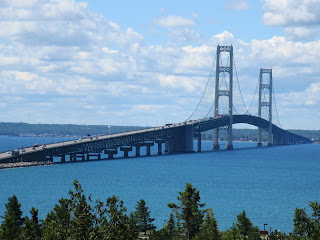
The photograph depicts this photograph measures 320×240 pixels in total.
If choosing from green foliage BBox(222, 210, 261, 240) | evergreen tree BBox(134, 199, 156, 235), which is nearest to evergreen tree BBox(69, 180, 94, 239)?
green foliage BBox(222, 210, 261, 240)

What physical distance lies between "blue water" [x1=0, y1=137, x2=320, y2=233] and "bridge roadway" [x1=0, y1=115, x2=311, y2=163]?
371 centimetres

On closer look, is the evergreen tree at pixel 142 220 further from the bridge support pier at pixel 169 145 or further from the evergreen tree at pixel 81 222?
the bridge support pier at pixel 169 145

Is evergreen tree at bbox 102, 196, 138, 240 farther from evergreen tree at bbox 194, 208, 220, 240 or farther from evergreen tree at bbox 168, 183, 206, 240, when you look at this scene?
evergreen tree at bbox 168, 183, 206, 240

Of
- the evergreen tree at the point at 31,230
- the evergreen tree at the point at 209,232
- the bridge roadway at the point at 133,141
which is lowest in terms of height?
the evergreen tree at the point at 209,232

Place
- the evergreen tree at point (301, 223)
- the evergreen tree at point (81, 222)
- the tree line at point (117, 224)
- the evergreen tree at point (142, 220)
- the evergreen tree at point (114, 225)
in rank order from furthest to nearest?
the evergreen tree at point (142, 220) → the evergreen tree at point (301, 223) → the tree line at point (117, 224) → the evergreen tree at point (114, 225) → the evergreen tree at point (81, 222)

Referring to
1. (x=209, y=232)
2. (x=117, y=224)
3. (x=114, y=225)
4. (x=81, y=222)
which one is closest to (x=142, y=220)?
(x=209, y=232)

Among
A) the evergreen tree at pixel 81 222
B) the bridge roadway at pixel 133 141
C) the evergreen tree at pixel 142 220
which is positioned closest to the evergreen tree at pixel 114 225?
the evergreen tree at pixel 81 222

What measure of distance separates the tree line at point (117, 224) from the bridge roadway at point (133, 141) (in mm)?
63219

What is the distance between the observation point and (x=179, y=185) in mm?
84688

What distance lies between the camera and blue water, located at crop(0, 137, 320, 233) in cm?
6283

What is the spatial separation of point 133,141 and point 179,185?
56657mm

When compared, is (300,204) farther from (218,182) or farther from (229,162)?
(229,162)

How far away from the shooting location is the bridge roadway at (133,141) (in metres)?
110

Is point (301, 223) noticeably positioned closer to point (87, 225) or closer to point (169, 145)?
point (87, 225)
